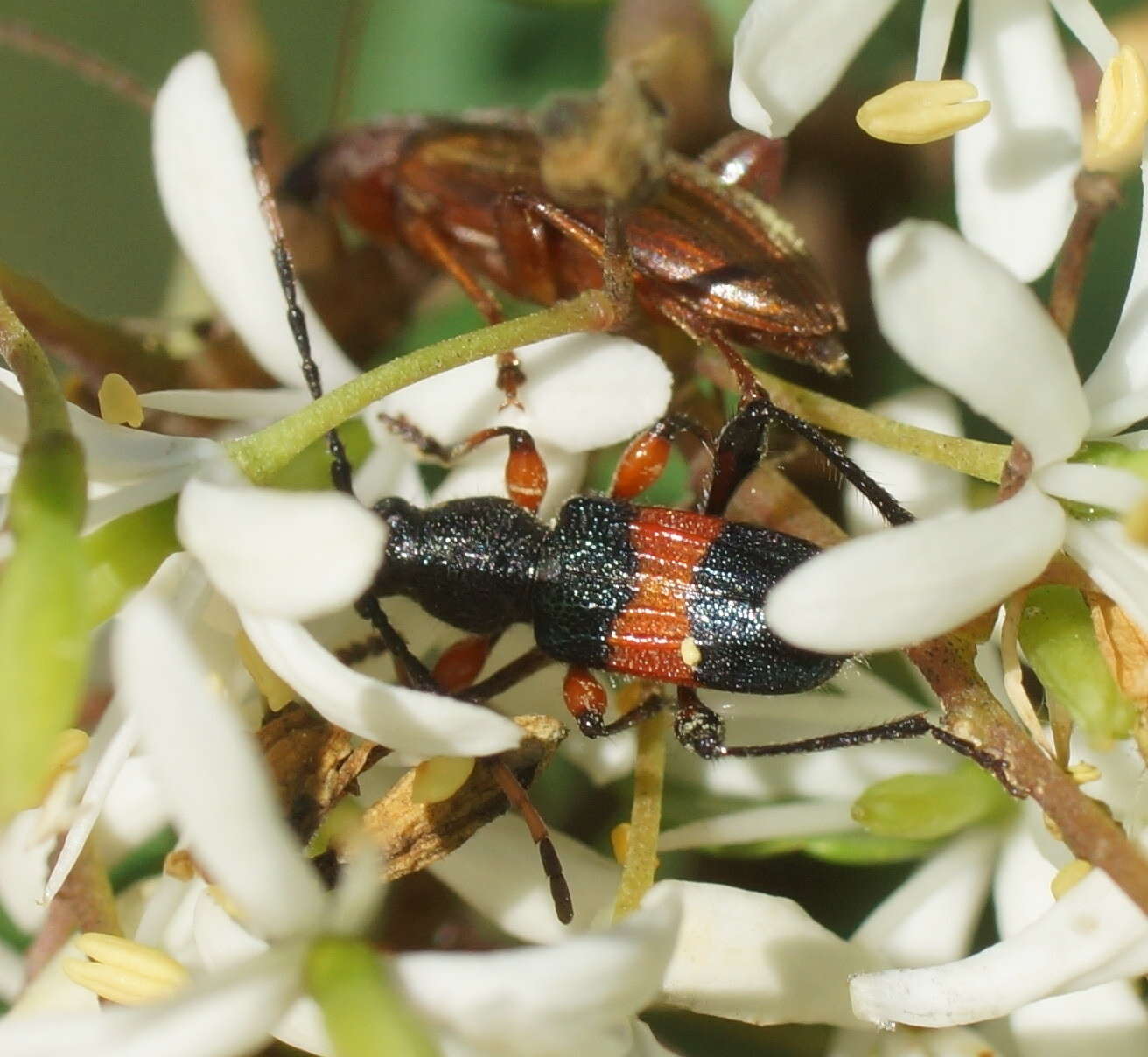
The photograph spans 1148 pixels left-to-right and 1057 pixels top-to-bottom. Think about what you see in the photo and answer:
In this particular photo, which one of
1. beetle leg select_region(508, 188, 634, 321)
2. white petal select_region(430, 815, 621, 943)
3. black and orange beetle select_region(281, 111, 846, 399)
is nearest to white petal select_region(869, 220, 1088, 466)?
beetle leg select_region(508, 188, 634, 321)

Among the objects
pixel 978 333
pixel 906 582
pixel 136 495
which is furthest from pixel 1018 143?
pixel 136 495

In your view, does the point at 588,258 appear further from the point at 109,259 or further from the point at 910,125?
the point at 109,259

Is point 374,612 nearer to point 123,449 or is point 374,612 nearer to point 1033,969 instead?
point 123,449

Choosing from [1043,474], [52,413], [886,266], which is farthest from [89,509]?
[1043,474]

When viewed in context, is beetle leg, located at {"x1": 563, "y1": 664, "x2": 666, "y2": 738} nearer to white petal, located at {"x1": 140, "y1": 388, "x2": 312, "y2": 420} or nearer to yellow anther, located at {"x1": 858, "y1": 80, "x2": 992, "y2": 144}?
white petal, located at {"x1": 140, "y1": 388, "x2": 312, "y2": 420}

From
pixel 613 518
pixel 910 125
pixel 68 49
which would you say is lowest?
pixel 613 518

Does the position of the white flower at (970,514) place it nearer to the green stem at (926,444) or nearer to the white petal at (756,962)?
the green stem at (926,444)
